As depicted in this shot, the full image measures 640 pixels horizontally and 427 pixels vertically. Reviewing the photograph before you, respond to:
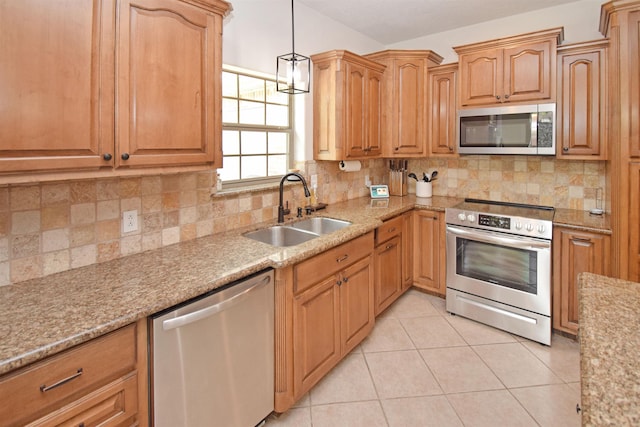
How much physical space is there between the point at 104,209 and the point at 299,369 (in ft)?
4.34

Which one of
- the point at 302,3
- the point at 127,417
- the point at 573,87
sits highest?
the point at 302,3

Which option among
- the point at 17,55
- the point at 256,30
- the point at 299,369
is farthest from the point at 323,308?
the point at 256,30

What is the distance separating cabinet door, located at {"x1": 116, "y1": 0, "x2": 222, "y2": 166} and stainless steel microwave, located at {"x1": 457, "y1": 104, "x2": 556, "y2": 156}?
2.37 meters

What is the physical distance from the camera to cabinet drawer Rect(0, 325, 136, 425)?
1.01 meters

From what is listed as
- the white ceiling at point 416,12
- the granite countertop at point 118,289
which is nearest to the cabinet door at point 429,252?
the granite countertop at point 118,289

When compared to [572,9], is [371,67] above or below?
below

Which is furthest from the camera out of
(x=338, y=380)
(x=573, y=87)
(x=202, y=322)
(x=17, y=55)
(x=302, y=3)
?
(x=302, y=3)

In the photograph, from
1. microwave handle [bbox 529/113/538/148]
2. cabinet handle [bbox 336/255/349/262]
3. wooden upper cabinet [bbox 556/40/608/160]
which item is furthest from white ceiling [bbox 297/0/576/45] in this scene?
cabinet handle [bbox 336/255/349/262]

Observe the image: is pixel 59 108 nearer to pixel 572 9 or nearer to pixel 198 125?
pixel 198 125

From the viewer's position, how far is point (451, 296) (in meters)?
3.20

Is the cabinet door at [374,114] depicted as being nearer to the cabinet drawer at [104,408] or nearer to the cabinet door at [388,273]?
the cabinet door at [388,273]

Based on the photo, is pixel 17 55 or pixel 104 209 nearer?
pixel 17 55

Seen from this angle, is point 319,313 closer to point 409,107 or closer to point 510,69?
point 409,107

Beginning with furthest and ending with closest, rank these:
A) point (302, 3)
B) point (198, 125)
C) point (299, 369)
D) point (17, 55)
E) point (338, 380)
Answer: point (302, 3) < point (338, 380) < point (299, 369) < point (198, 125) < point (17, 55)
